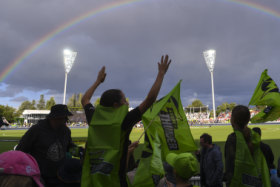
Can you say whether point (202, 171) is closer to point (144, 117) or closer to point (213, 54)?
point (144, 117)

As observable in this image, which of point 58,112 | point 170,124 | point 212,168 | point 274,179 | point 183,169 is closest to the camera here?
point 183,169

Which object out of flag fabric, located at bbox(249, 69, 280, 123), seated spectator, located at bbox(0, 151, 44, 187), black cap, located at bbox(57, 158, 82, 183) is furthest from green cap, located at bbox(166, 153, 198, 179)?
flag fabric, located at bbox(249, 69, 280, 123)

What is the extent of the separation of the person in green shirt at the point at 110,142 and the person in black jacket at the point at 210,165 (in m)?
2.85

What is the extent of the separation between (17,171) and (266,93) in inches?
127

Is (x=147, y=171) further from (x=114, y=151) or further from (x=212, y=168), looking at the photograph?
A: (x=212, y=168)

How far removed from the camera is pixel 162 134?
2.44 meters

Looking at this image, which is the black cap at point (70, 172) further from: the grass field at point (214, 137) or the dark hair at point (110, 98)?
the grass field at point (214, 137)

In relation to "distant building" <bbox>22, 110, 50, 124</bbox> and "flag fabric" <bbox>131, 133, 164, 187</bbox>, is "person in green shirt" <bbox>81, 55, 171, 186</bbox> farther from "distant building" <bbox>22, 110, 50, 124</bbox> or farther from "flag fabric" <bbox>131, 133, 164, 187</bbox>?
"distant building" <bbox>22, 110, 50, 124</bbox>

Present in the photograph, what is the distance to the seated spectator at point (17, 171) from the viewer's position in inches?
47.8

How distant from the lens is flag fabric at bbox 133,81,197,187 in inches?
91.6

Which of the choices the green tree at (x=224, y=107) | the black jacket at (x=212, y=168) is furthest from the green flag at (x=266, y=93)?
the green tree at (x=224, y=107)

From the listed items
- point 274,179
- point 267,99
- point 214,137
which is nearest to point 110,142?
point 267,99

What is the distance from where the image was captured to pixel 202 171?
15.4 feet

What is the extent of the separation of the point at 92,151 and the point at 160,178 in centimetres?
81
